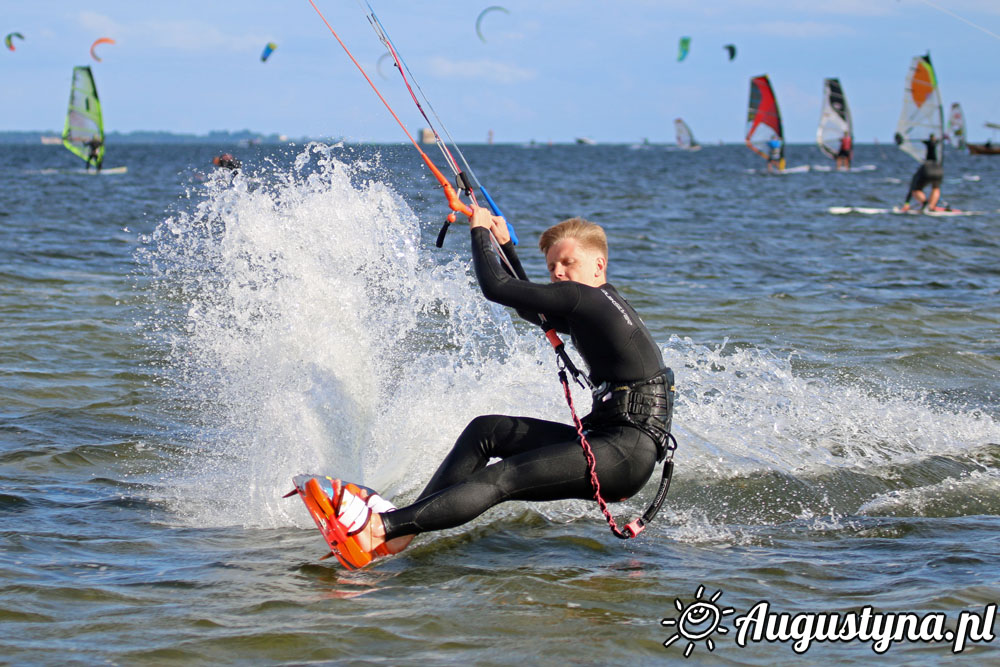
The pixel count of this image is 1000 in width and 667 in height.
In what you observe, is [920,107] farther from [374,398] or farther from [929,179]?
[374,398]

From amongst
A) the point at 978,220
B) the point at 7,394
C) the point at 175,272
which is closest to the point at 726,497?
the point at 7,394

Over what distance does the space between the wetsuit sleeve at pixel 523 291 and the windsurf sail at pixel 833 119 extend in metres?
45.6

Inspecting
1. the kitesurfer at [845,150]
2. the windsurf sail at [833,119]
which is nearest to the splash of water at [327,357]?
the windsurf sail at [833,119]

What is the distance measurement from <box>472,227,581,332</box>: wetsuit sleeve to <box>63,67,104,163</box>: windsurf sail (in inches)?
1369

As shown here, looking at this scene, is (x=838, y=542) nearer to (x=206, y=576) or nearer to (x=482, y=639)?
(x=482, y=639)

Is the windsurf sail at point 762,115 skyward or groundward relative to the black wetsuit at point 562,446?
skyward

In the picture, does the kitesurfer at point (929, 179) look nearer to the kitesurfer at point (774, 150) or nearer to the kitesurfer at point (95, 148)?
the kitesurfer at point (774, 150)

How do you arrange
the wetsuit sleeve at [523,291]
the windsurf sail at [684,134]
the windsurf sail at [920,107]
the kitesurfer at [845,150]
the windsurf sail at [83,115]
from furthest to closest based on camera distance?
the windsurf sail at [684,134], the kitesurfer at [845,150], the windsurf sail at [83,115], the windsurf sail at [920,107], the wetsuit sleeve at [523,291]

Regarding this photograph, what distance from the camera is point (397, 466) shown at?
579 cm

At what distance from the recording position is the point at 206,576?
4281 mm

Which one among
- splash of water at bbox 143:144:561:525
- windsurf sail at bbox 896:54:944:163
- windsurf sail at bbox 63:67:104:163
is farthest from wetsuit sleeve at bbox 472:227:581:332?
windsurf sail at bbox 63:67:104:163

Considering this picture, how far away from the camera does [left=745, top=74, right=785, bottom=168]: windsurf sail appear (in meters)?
45.1

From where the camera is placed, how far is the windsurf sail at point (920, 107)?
31797 mm

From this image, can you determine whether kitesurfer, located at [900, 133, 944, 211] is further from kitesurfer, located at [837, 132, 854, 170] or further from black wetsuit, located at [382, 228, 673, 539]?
kitesurfer, located at [837, 132, 854, 170]
